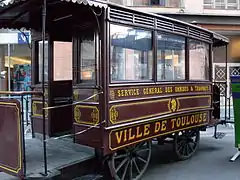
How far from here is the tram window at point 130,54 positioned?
16.0 ft

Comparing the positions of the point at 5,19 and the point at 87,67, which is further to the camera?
the point at 5,19

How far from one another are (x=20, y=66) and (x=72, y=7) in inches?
439

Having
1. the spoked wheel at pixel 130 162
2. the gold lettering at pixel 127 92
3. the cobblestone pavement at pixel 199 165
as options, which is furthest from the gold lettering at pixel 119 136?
the cobblestone pavement at pixel 199 165

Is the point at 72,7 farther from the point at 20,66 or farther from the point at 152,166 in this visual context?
the point at 20,66

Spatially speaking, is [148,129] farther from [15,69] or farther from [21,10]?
[15,69]

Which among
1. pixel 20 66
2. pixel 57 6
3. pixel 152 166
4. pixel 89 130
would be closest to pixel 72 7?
pixel 57 6

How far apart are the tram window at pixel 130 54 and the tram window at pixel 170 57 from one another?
310 mm

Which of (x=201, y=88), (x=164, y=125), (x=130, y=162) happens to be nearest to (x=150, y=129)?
(x=164, y=125)

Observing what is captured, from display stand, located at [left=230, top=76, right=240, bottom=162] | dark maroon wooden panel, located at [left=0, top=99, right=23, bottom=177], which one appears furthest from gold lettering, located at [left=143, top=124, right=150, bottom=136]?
display stand, located at [left=230, top=76, right=240, bottom=162]

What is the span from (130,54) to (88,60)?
67 cm

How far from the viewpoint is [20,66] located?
50.1 ft

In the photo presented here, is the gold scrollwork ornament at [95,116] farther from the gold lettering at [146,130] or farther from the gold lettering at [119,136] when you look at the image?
the gold lettering at [146,130]

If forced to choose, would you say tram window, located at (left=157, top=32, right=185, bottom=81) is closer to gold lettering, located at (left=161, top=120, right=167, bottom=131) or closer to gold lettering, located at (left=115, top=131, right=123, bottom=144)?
gold lettering, located at (left=161, top=120, right=167, bottom=131)

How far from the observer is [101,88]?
183 inches
